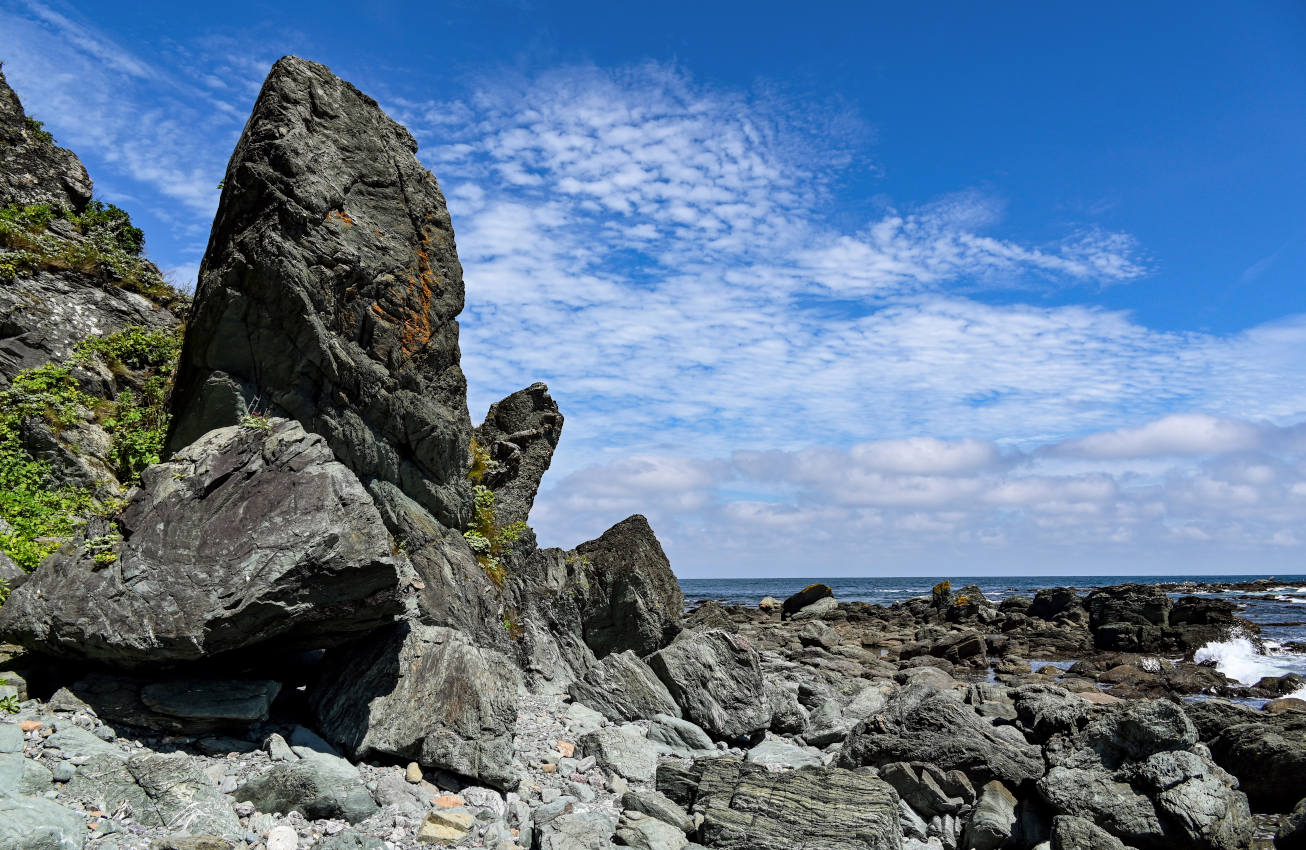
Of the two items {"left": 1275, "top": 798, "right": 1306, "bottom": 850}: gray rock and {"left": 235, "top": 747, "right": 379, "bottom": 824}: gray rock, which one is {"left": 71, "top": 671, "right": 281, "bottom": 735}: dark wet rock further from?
{"left": 1275, "top": 798, "right": 1306, "bottom": 850}: gray rock

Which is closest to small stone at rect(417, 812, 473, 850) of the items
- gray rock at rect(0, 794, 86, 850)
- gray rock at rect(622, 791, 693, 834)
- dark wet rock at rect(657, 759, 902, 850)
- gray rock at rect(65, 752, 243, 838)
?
gray rock at rect(65, 752, 243, 838)

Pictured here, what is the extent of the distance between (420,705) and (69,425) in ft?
28.8

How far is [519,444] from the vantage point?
68.6 ft

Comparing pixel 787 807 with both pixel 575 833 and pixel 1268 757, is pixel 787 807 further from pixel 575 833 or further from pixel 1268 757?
pixel 1268 757

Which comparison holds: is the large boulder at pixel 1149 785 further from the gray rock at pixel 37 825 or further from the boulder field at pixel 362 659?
the gray rock at pixel 37 825

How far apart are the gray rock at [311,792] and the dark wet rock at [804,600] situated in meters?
54.2

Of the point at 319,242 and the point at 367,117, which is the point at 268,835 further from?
the point at 367,117

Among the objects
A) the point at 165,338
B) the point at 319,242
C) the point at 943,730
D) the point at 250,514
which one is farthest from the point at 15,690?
the point at 943,730

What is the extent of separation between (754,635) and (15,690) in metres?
37.2

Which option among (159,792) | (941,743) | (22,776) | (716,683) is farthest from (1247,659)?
(22,776)

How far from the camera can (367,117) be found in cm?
1416

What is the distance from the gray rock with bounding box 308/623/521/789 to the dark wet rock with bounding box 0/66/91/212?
53.4 feet

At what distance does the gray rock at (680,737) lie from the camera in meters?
13.2

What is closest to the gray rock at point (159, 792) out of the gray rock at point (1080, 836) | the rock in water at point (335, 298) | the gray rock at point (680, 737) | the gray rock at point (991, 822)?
the rock in water at point (335, 298)
